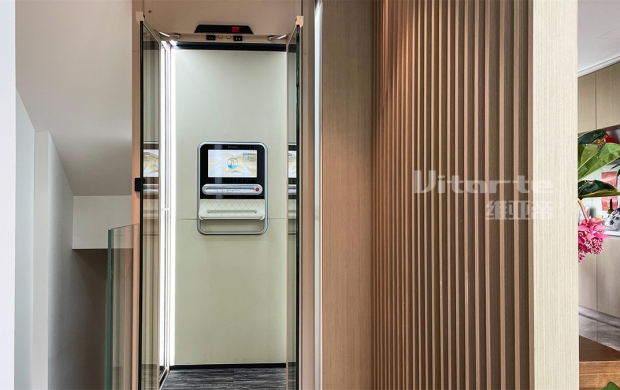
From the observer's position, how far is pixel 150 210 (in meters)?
2.04

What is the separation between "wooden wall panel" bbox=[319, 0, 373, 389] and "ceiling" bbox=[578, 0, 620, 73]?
6.63 ft

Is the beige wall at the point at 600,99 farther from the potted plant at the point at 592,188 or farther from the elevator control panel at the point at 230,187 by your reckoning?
the elevator control panel at the point at 230,187

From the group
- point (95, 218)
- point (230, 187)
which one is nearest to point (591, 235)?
point (230, 187)

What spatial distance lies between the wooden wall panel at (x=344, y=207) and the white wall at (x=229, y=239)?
263 mm

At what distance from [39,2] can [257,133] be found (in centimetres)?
103

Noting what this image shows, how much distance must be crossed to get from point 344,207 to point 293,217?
259 millimetres

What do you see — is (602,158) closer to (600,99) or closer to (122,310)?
(122,310)

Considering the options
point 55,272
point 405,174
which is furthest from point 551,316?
point 55,272

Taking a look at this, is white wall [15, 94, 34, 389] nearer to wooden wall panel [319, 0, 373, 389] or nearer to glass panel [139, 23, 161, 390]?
glass panel [139, 23, 161, 390]

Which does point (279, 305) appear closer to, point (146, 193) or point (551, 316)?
point (146, 193)

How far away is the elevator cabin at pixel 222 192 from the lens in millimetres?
2074

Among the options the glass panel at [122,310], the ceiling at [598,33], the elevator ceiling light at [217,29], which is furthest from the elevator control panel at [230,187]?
the ceiling at [598,33]
